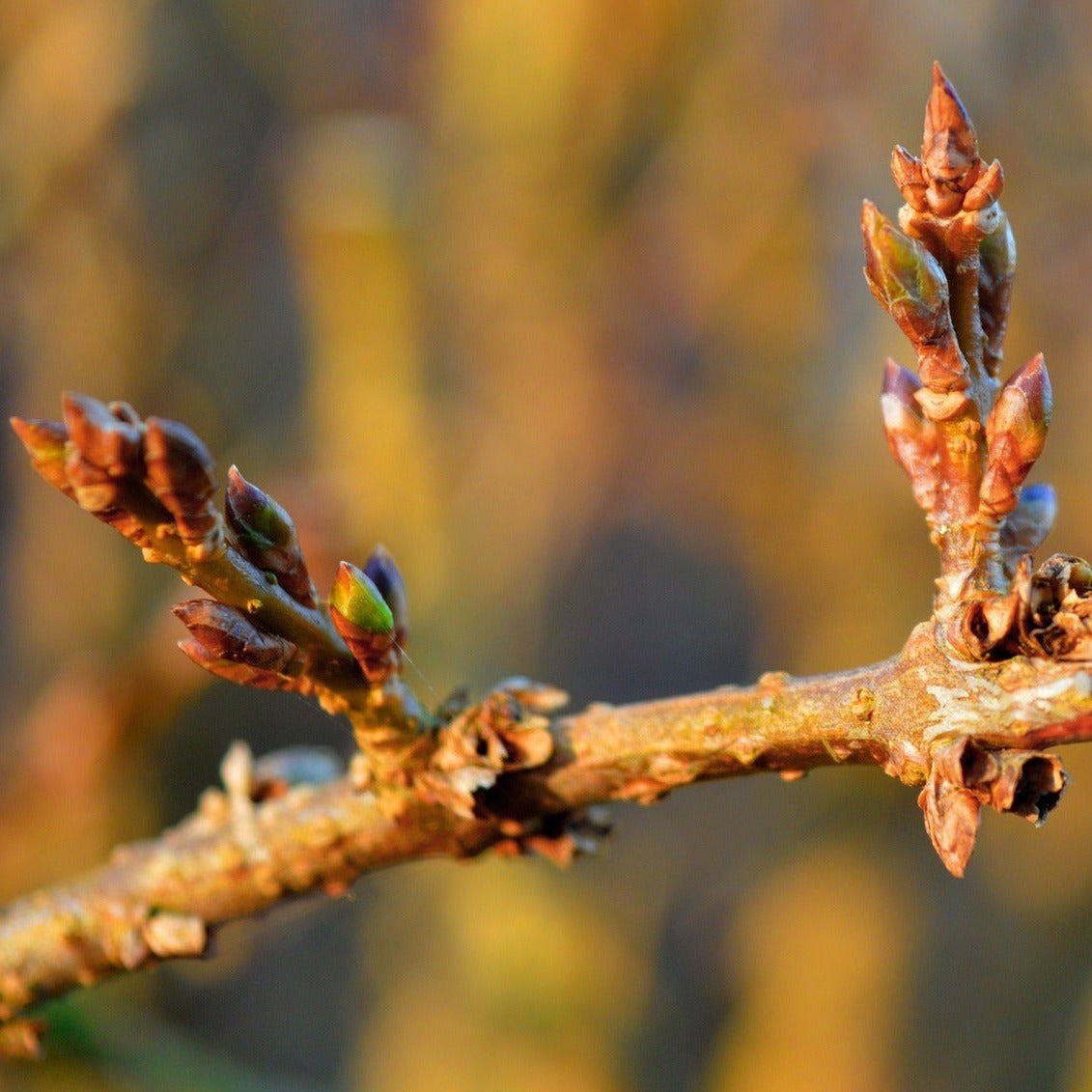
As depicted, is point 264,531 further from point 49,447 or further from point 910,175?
point 910,175

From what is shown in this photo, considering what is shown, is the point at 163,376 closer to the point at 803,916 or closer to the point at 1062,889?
the point at 803,916

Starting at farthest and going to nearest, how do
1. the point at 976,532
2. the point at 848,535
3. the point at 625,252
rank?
1. the point at 625,252
2. the point at 848,535
3. the point at 976,532

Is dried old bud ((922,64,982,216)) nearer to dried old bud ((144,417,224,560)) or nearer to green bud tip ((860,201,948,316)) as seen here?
green bud tip ((860,201,948,316))

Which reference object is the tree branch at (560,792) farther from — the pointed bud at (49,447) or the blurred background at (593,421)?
the blurred background at (593,421)

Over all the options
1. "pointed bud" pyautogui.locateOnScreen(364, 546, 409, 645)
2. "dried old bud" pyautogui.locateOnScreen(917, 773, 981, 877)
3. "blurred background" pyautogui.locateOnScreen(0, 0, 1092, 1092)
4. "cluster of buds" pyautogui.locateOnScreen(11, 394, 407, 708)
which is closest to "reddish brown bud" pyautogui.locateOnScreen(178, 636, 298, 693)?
"cluster of buds" pyautogui.locateOnScreen(11, 394, 407, 708)

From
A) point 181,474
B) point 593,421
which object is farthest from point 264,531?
point 593,421

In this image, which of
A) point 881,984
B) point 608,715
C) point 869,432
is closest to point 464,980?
point 881,984
